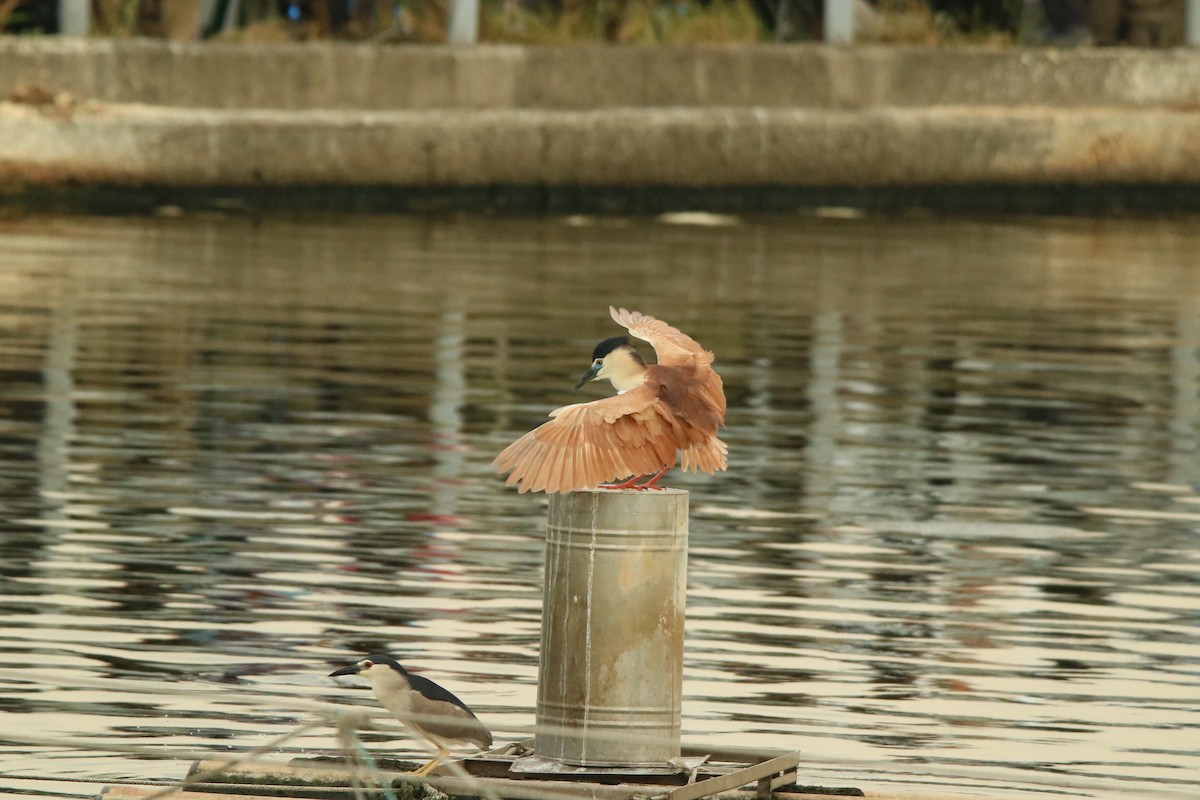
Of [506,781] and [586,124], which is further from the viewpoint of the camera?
[586,124]

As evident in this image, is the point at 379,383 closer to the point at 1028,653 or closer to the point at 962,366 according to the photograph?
the point at 962,366

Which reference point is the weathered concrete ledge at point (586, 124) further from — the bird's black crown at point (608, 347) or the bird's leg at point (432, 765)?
the bird's leg at point (432, 765)

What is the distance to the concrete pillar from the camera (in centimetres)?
768

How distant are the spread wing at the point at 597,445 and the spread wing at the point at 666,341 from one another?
0.78 ft

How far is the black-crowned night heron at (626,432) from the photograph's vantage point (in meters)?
7.64

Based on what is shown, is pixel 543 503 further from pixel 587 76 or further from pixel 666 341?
pixel 587 76

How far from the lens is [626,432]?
25.3 ft

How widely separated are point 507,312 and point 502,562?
9.48m

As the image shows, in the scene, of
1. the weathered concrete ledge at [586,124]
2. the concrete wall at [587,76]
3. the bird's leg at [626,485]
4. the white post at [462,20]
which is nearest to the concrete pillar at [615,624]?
the bird's leg at [626,485]

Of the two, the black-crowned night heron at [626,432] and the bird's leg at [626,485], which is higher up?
the black-crowned night heron at [626,432]

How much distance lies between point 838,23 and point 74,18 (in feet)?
22.4

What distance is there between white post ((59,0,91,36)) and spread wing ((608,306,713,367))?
64.4ft

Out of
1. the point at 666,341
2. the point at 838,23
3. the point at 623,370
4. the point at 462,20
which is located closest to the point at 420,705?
the point at 623,370

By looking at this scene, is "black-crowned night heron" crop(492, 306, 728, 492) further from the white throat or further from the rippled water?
the rippled water
